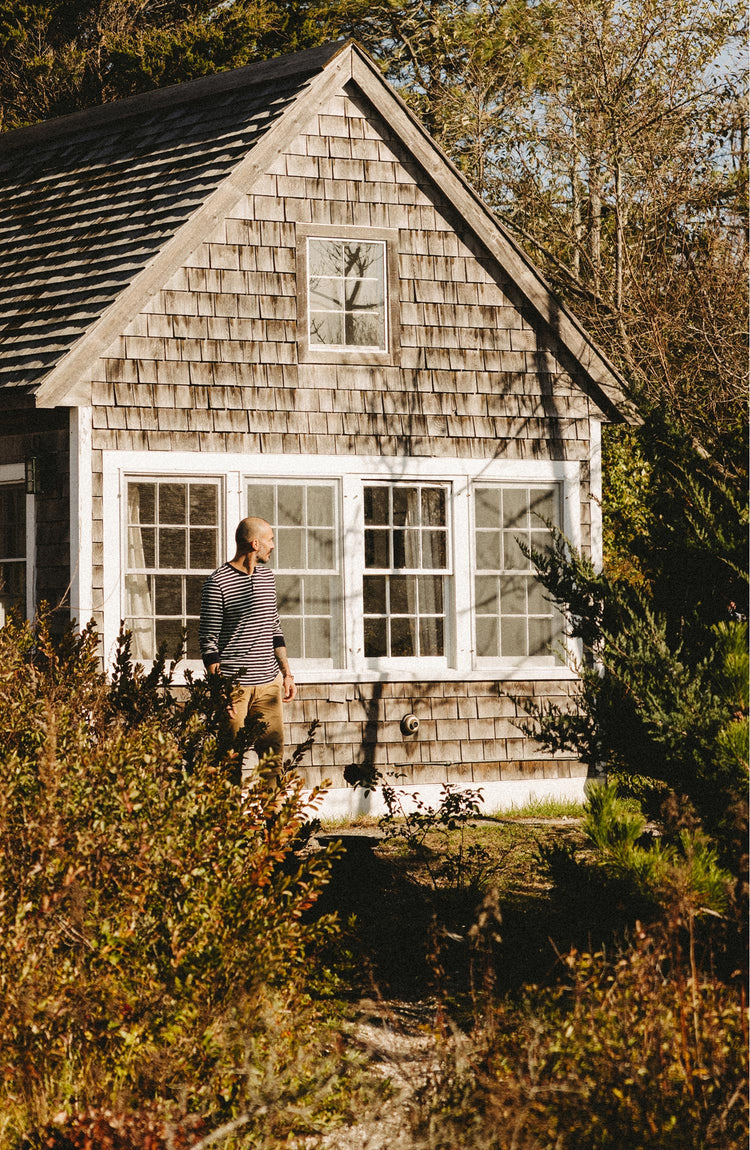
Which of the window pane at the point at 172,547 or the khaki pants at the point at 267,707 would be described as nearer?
the khaki pants at the point at 267,707

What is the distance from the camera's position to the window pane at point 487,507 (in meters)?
10.8

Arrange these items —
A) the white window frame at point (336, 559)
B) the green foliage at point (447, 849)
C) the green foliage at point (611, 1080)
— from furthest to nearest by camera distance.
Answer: the white window frame at point (336, 559) → the green foliage at point (447, 849) → the green foliage at point (611, 1080)

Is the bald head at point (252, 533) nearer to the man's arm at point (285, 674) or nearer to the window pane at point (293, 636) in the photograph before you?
the man's arm at point (285, 674)

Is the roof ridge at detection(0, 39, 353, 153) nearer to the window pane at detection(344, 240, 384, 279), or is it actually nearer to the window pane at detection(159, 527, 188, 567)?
the window pane at detection(344, 240, 384, 279)

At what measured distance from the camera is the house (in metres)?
9.91

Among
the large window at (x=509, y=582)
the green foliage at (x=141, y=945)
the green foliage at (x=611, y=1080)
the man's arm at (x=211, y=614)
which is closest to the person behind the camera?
the green foliage at (x=611, y=1080)

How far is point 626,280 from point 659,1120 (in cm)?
1526

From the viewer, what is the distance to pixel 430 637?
10719mm

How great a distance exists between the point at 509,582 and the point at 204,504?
2.58m

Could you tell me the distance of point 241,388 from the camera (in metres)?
10.2

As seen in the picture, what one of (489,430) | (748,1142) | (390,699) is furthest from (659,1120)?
(489,430)

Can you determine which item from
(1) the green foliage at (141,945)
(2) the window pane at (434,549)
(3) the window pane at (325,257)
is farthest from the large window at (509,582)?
(1) the green foliage at (141,945)

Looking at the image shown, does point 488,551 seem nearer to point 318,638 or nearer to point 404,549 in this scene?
point 404,549

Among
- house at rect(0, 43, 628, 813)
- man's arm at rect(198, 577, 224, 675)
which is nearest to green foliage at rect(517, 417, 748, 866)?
man's arm at rect(198, 577, 224, 675)
